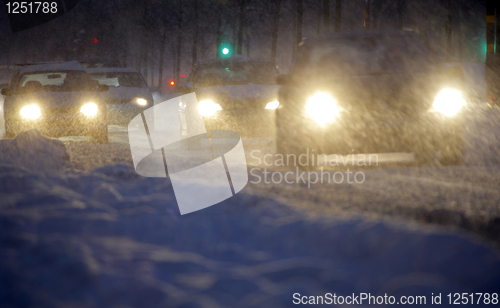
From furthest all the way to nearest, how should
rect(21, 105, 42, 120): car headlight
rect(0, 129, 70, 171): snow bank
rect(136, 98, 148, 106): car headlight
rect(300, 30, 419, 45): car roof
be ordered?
rect(136, 98, 148, 106): car headlight < rect(21, 105, 42, 120): car headlight < rect(300, 30, 419, 45): car roof < rect(0, 129, 70, 171): snow bank

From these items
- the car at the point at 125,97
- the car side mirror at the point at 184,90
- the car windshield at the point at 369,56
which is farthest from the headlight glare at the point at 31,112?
the car windshield at the point at 369,56

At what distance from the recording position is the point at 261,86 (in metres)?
9.10

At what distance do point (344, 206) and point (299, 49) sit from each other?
3.07 metres

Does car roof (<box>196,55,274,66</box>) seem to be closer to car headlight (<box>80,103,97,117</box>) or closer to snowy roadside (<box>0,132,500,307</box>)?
car headlight (<box>80,103,97,117</box>)

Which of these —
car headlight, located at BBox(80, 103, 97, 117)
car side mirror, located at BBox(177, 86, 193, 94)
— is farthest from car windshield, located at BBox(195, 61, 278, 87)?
car headlight, located at BBox(80, 103, 97, 117)

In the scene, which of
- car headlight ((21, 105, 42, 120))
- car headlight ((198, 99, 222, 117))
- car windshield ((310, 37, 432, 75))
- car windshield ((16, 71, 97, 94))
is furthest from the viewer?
car windshield ((16, 71, 97, 94))

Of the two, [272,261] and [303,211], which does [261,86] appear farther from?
[272,261]

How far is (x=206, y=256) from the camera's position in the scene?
312 centimetres

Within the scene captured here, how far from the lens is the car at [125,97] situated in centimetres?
1305

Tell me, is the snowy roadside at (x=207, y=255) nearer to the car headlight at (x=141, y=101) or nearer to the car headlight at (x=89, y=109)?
the car headlight at (x=89, y=109)

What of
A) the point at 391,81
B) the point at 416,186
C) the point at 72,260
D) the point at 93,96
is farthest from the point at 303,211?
the point at 93,96

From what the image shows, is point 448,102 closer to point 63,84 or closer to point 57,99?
point 57,99

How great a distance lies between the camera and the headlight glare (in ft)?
30.3

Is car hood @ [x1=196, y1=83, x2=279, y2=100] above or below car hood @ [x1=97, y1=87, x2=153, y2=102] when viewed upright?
below
